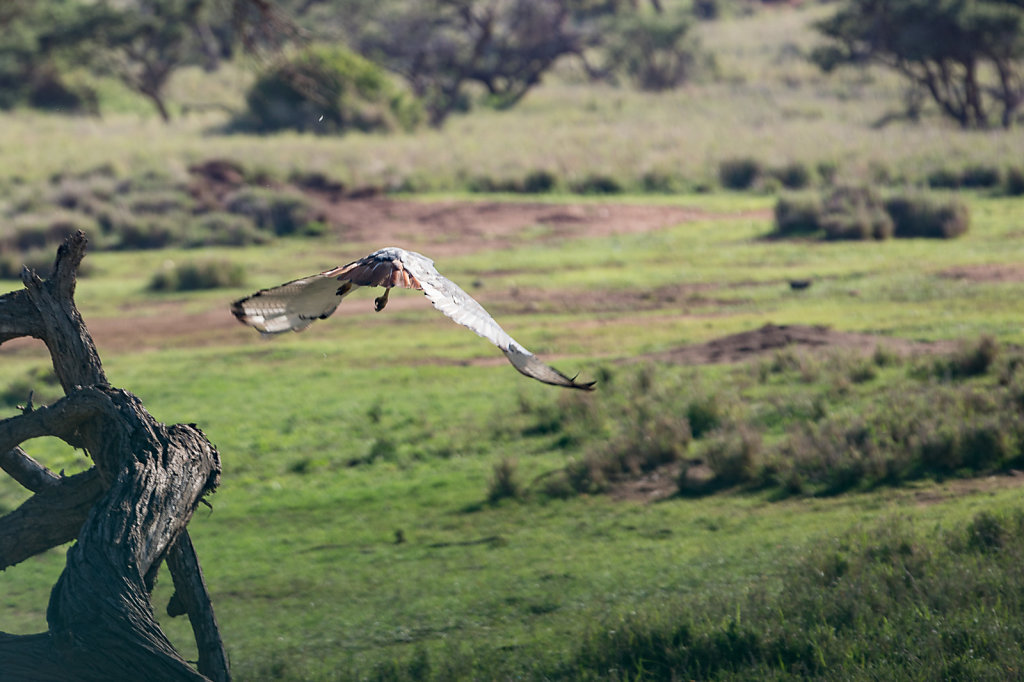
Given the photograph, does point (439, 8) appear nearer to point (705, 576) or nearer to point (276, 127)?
point (276, 127)

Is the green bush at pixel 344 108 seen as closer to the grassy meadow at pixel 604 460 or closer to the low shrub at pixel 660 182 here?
the low shrub at pixel 660 182

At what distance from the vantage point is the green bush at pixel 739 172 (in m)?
30.2

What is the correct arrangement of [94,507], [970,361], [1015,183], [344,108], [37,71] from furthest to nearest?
[37,71]
[344,108]
[1015,183]
[970,361]
[94,507]

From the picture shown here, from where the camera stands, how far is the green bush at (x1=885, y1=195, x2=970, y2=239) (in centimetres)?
2195

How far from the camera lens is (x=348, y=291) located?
4.91 m

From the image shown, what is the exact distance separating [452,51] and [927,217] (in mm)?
32228

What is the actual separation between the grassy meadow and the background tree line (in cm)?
1402

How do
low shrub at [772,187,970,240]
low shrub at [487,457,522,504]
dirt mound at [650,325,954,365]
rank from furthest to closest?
1. low shrub at [772,187,970,240]
2. dirt mound at [650,325,954,365]
3. low shrub at [487,457,522,504]

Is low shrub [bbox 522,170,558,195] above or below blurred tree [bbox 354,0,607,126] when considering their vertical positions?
below

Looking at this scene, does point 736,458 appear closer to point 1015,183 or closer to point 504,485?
point 504,485

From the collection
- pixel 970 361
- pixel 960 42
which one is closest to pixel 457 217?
pixel 970 361

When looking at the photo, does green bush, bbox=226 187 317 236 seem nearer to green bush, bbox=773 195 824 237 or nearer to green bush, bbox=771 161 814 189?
green bush, bbox=773 195 824 237

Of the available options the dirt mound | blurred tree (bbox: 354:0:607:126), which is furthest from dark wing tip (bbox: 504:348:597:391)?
blurred tree (bbox: 354:0:607:126)

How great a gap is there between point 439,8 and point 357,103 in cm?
1414
